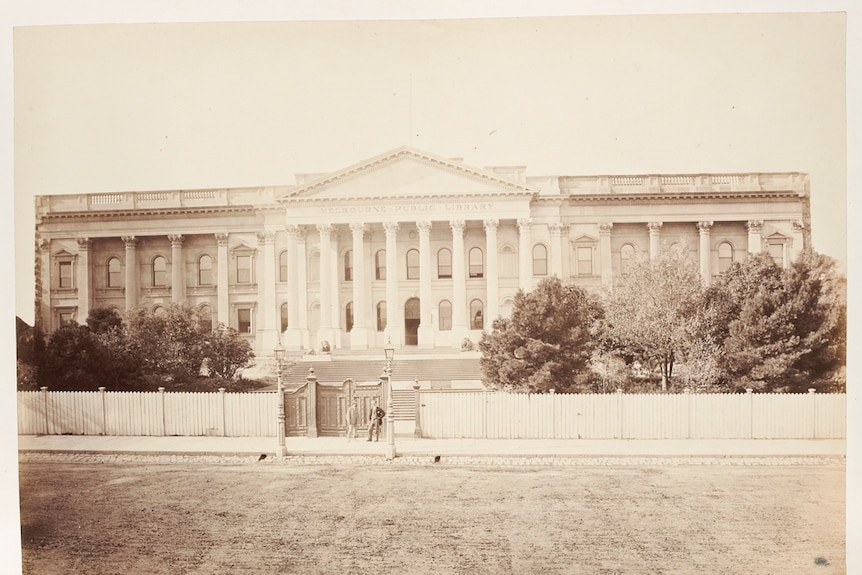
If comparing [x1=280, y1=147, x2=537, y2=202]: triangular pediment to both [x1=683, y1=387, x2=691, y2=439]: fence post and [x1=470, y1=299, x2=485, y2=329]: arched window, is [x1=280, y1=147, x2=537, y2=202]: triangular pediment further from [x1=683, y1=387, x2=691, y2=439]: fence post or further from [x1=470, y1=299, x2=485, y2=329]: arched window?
[x1=683, y1=387, x2=691, y2=439]: fence post

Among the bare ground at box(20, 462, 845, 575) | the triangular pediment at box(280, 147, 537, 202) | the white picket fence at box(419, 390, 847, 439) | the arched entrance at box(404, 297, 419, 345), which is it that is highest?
the triangular pediment at box(280, 147, 537, 202)

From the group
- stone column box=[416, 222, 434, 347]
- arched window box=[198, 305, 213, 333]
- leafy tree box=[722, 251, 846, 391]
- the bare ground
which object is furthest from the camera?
stone column box=[416, 222, 434, 347]

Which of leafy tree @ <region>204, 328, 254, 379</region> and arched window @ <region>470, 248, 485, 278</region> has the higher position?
arched window @ <region>470, 248, 485, 278</region>

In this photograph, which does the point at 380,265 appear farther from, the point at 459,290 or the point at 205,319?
the point at 205,319

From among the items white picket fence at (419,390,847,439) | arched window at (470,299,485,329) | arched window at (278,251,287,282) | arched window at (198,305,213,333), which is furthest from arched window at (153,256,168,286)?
arched window at (470,299,485,329)

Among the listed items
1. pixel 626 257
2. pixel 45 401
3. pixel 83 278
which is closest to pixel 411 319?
pixel 626 257

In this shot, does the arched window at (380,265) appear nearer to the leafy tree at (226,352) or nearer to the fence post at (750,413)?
the leafy tree at (226,352)
